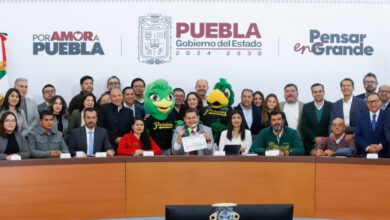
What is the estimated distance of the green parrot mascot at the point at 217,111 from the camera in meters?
8.77

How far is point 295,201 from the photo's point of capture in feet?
25.1

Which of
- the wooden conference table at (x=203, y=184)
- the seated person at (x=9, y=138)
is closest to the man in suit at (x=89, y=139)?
the wooden conference table at (x=203, y=184)

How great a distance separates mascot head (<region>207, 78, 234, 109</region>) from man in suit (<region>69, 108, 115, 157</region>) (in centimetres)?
176

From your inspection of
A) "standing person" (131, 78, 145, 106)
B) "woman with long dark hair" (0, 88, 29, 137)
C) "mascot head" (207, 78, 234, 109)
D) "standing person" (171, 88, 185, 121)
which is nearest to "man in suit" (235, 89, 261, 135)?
"mascot head" (207, 78, 234, 109)

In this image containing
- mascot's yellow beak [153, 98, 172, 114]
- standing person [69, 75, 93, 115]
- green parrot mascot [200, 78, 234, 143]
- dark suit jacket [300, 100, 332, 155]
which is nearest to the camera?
mascot's yellow beak [153, 98, 172, 114]

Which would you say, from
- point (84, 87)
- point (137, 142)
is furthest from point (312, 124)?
point (84, 87)

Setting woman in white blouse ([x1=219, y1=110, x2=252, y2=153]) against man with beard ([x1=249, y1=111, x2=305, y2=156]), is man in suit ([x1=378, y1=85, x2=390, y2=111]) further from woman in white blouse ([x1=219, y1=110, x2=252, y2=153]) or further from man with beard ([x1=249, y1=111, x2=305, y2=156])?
woman in white blouse ([x1=219, y1=110, x2=252, y2=153])

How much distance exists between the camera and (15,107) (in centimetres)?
853

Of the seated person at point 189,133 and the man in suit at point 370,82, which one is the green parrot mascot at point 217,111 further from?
the man in suit at point 370,82

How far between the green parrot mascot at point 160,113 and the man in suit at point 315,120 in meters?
1.99

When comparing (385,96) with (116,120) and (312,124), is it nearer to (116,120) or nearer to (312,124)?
(312,124)

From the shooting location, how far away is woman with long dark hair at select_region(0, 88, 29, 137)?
8.42m

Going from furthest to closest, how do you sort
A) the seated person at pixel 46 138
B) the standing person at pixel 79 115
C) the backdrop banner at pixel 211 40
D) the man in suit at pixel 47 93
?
1. the backdrop banner at pixel 211 40
2. the man in suit at pixel 47 93
3. the standing person at pixel 79 115
4. the seated person at pixel 46 138

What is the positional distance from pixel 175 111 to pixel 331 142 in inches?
88.0
